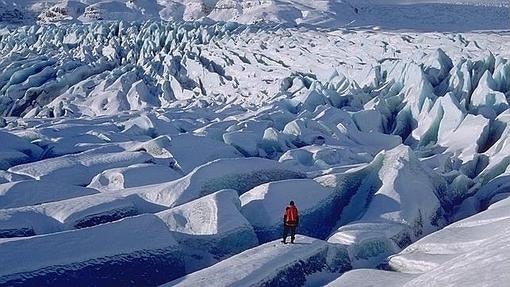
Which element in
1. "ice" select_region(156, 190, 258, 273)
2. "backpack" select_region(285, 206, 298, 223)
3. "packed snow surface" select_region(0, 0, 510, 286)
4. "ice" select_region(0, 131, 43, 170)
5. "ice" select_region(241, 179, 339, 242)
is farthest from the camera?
"ice" select_region(0, 131, 43, 170)

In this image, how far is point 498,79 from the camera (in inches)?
437

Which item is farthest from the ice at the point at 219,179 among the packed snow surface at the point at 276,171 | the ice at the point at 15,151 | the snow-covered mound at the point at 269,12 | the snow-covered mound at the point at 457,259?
the snow-covered mound at the point at 269,12

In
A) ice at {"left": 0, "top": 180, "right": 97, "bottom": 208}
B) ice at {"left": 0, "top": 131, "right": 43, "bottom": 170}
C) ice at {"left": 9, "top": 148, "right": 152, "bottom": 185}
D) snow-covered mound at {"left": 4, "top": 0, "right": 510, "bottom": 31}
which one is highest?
ice at {"left": 0, "top": 180, "right": 97, "bottom": 208}

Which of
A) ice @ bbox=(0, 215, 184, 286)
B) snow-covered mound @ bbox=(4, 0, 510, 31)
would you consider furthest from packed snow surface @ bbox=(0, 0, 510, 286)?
snow-covered mound @ bbox=(4, 0, 510, 31)

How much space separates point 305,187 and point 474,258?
240 cm

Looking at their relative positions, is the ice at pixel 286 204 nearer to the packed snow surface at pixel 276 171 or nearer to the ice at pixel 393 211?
the packed snow surface at pixel 276 171

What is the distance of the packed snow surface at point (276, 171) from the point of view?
479cm

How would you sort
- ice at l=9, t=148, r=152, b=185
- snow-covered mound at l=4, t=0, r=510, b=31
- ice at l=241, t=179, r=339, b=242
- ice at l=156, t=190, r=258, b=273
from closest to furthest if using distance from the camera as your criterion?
ice at l=156, t=190, r=258, b=273 → ice at l=241, t=179, r=339, b=242 → ice at l=9, t=148, r=152, b=185 → snow-covered mound at l=4, t=0, r=510, b=31

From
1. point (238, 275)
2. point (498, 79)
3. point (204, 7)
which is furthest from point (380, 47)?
point (204, 7)

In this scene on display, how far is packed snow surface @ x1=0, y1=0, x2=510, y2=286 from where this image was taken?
479cm

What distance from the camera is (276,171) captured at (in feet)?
22.8

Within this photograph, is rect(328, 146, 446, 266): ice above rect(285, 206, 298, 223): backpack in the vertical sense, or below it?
below

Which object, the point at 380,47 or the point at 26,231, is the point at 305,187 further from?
the point at 380,47

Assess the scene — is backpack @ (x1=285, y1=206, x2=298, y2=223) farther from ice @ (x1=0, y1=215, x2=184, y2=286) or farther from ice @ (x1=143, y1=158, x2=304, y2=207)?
ice @ (x1=143, y1=158, x2=304, y2=207)
